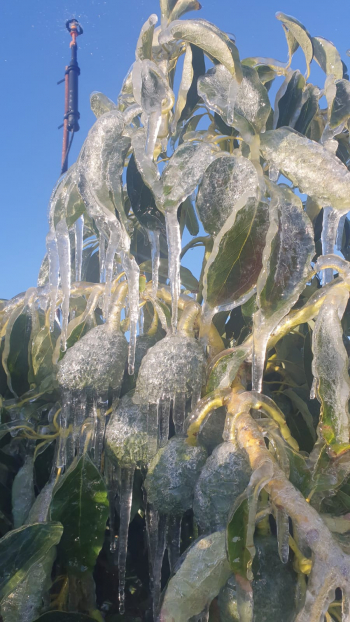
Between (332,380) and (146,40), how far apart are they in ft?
1.77

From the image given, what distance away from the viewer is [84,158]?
27.8 inches

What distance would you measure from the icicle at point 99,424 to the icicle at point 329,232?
35cm

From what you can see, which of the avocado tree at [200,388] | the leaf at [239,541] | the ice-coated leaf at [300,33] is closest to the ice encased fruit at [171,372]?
the avocado tree at [200,388]

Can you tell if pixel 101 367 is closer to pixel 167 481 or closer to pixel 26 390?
pixel 167 481

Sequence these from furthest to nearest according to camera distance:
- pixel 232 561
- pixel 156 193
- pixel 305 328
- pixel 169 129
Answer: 1. pixel 305 328
2. pixel 169 129
3. pixel 156 193
4. pixel 232 561

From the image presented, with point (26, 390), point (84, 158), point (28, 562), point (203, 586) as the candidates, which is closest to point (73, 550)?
point (28, 562)

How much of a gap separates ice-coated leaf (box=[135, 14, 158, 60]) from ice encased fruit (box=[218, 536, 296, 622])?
2.17 ft

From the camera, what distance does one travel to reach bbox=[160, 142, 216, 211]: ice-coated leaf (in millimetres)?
605

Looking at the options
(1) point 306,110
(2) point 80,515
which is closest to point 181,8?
(1) point 306,110

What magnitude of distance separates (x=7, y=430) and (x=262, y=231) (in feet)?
1.73

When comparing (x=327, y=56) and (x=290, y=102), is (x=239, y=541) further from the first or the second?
(x=327, y=56)

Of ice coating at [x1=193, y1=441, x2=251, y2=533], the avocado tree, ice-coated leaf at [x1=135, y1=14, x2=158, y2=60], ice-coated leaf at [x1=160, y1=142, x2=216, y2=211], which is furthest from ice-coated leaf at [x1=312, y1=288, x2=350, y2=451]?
ice-coated leaf at [x1=135, y1=14, x2=158, y2=60]

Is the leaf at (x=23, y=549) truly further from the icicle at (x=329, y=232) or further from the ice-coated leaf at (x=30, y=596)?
the icicle at (x=329, y=232)

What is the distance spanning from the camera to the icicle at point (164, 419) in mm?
683
